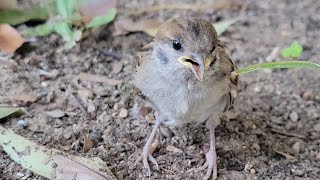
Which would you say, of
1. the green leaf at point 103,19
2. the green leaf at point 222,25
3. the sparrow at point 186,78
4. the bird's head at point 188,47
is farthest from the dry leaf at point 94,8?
the bird's head at point 188,47

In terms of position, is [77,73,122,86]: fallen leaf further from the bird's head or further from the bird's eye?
the bird's eye

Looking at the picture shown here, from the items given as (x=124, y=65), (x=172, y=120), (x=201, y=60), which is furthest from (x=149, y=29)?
(x=201, y=60)

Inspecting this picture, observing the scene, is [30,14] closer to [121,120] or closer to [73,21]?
[73,21]

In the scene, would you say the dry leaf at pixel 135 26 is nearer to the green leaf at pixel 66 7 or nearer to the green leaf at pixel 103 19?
the green leaf at pixel 103 19

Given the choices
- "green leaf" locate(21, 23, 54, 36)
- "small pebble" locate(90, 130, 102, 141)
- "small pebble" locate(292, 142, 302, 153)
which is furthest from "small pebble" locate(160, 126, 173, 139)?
"green leaf" locate(21, 23, 54, 36)

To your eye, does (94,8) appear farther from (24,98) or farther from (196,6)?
(196,6)
